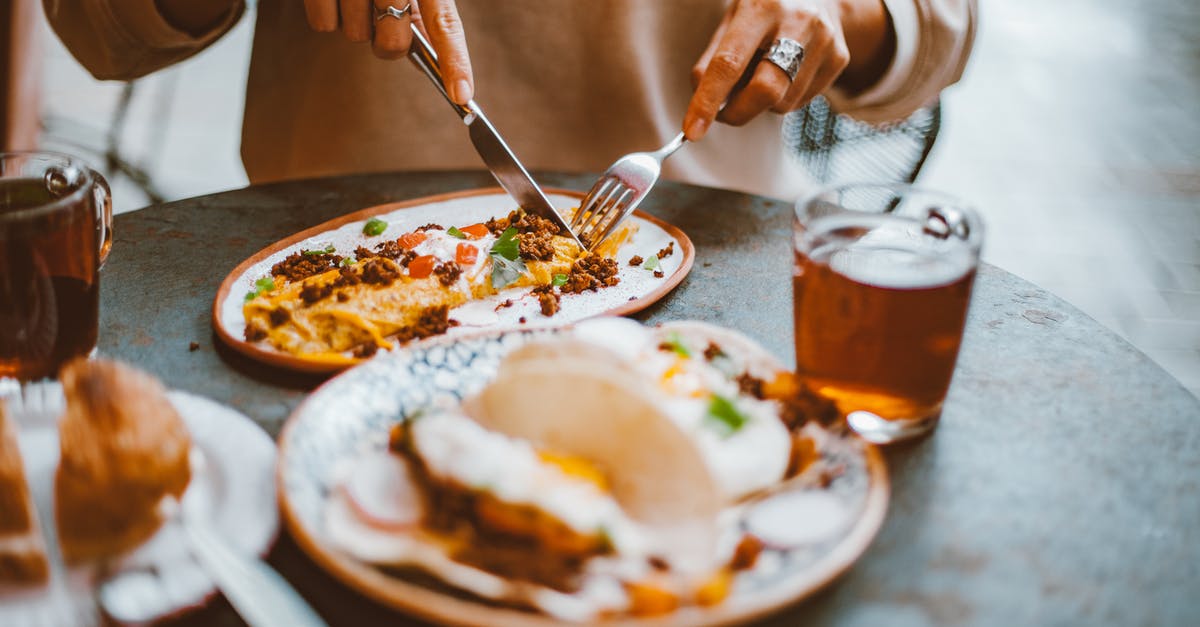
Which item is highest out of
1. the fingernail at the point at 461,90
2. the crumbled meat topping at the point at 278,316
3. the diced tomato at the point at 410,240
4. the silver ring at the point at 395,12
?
the silver ring at the point at 395,12

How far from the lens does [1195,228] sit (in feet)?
14.1

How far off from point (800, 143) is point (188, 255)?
171 cm

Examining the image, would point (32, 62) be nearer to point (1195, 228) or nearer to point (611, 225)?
point (611, 225)

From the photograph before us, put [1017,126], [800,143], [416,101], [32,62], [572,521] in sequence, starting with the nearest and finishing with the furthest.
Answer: [572,521], [416,101], [800,143], [32,62], [1017,126]

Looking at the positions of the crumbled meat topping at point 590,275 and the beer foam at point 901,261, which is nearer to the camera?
the beer foam at point 901,261

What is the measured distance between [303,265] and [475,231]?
0.32 metres

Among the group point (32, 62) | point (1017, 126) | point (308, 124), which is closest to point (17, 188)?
point (308, 124)

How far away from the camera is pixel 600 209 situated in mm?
1747

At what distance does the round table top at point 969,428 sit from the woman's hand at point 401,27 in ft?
1.17

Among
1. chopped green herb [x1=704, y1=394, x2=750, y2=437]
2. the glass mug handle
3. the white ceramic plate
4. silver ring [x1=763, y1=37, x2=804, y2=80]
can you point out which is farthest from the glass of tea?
silver ring [x1=763, y1=37, x2=804, y2=80]

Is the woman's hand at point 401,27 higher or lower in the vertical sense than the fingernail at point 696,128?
higher

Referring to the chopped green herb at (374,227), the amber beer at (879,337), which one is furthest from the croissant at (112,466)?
the chopped green herb at (374,227)

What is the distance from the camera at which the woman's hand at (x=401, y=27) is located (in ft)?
5.52

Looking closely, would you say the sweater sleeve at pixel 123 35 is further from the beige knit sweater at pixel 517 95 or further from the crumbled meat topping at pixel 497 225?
the crumbled meat topping at pixel 497 225
